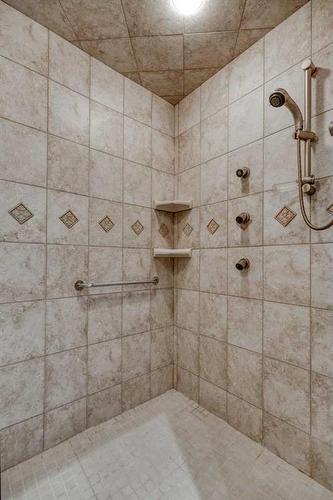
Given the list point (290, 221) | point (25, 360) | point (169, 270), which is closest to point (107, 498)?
point (25, 360)

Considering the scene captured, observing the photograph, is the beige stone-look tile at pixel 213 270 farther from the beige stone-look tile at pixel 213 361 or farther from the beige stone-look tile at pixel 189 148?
the beige stone-look tile at pixel 189 148

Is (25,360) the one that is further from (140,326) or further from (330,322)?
(330,322)

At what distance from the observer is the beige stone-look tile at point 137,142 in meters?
1.58

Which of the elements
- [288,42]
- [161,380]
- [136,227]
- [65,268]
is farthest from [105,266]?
[288,42]

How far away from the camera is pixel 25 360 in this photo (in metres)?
1.18

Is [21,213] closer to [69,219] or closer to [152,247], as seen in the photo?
[69,219]

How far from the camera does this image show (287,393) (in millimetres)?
1177

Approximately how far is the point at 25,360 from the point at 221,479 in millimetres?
1054

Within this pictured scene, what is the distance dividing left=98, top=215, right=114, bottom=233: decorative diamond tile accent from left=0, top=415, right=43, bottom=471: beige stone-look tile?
1020mm

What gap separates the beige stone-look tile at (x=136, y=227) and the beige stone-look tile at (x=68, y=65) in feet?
2.34

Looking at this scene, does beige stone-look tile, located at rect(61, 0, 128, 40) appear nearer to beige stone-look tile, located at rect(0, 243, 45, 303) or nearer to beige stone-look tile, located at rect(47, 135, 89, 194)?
beige stone-look tile, located at rect(47, 135, 89, 194)

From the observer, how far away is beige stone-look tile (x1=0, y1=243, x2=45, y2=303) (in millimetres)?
1133

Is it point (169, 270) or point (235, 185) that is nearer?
point (235, 185)

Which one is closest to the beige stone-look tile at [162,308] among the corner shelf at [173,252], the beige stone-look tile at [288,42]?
the corner shelf at [173,252]
